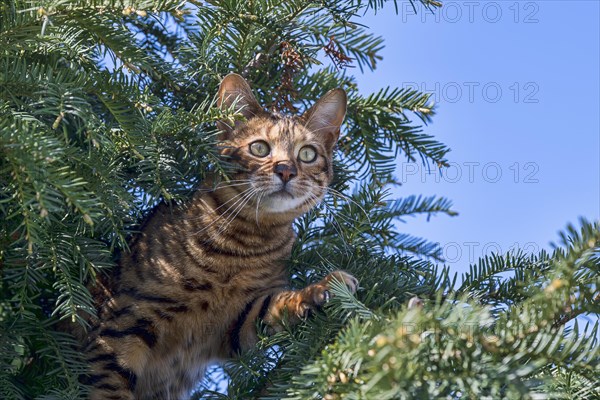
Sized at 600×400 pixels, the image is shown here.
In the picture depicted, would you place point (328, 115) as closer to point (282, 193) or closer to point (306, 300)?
point (282, 193)

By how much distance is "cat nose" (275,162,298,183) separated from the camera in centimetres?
272

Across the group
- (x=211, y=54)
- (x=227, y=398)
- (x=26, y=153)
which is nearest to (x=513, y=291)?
(x=227, y=398)

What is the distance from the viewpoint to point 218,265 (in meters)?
2.63

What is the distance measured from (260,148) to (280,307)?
74 centimetres

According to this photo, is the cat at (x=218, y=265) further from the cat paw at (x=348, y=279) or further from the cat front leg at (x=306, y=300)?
the cat paw at (x=348, y=279)

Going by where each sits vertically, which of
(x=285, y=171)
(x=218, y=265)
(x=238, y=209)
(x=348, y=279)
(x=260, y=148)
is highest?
(x=260, y=148)

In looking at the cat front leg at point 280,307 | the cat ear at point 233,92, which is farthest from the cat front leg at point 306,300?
the cat ear at point 233,92

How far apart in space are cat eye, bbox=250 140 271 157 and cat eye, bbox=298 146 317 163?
5.5 inches

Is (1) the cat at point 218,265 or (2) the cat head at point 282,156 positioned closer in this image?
(1) the cat at point 218,265

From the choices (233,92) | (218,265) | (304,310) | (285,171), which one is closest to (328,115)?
(285,171)

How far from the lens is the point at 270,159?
9.15ft

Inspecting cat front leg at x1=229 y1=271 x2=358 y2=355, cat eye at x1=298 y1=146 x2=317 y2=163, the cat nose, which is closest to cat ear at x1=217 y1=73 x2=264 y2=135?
the cat nose

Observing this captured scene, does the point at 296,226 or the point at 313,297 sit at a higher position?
the point at 296,226

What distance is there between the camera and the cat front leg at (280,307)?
6.42 ft
